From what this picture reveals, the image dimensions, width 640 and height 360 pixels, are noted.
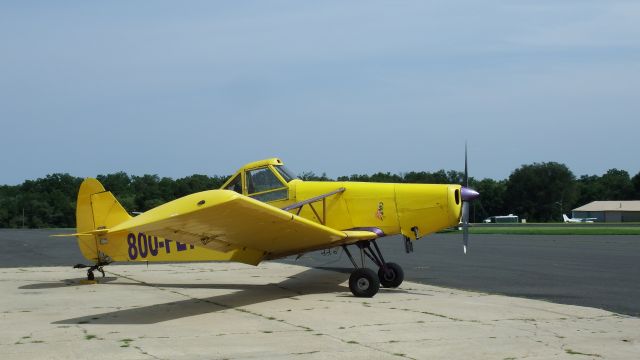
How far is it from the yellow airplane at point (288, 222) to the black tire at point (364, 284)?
0.05ft

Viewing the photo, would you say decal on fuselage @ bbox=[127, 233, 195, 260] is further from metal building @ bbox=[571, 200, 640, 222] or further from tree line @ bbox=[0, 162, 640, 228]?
metal building @ bbox=[571, 200, 640, 222]

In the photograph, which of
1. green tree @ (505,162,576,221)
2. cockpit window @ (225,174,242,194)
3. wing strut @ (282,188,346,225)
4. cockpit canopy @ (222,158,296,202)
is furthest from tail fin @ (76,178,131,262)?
green tree @ (505,162,576,221)

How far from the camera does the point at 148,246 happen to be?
13.5 m

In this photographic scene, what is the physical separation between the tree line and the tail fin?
63.1m

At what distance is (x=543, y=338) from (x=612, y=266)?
11321mm

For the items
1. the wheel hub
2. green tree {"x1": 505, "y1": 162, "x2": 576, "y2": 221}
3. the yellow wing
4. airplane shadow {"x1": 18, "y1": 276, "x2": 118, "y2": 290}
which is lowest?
airplane shadow {"x1": 18, "y1": 276, "x2": 118, "y2": 290}

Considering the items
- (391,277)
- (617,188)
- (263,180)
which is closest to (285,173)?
(263,180)

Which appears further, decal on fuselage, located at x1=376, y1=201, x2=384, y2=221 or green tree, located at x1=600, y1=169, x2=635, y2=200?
green tree, located at x1=600, y1=169, x2=635, y2=200

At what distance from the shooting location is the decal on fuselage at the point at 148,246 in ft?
43.7

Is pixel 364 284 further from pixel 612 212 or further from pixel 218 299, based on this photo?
pixel 612 212

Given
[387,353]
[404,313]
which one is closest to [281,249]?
[404,313]

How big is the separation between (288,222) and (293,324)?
195cm

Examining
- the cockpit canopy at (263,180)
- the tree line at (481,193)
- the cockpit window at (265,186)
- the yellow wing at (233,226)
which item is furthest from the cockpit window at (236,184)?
the tree line at (481,193)

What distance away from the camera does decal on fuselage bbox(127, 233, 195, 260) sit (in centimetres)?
1332
